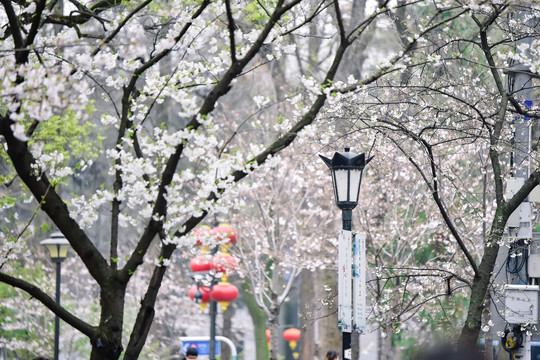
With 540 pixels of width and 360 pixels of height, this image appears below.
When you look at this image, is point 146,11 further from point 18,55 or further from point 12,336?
point 12,336

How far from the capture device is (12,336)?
27109 millimetres

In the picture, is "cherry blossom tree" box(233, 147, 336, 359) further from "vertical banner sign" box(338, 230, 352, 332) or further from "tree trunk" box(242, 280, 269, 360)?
"vertical banner sign" box(338, 230, 352, 332)

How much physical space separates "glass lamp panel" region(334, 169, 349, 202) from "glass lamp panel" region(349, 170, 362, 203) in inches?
2.2

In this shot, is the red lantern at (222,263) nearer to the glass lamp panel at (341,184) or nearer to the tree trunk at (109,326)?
the glass lamp panel at (341,184)

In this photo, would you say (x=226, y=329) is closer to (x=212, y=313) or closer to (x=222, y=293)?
(x=212, y=313)

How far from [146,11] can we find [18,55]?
2634mm

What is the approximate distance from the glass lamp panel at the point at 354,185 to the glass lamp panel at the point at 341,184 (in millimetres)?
57

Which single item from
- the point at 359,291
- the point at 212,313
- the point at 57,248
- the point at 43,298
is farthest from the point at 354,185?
the point at 212,313

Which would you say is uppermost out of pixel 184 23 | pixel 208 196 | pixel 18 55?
pixel 184 23

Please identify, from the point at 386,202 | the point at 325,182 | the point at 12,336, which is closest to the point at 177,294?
the point at 12,336

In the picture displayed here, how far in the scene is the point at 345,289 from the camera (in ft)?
30.7

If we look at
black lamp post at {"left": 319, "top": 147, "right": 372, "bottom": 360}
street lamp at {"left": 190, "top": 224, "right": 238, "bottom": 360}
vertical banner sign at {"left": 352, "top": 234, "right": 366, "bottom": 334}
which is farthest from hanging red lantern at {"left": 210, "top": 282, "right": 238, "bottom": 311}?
vertical banner sign at {"left": 352, "top": 234, "right": 366, "bottom": 334}

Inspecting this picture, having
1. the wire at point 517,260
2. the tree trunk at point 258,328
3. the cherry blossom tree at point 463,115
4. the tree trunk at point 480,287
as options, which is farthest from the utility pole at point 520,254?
the tree trunk at point 258,328

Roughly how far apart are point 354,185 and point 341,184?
147mm
